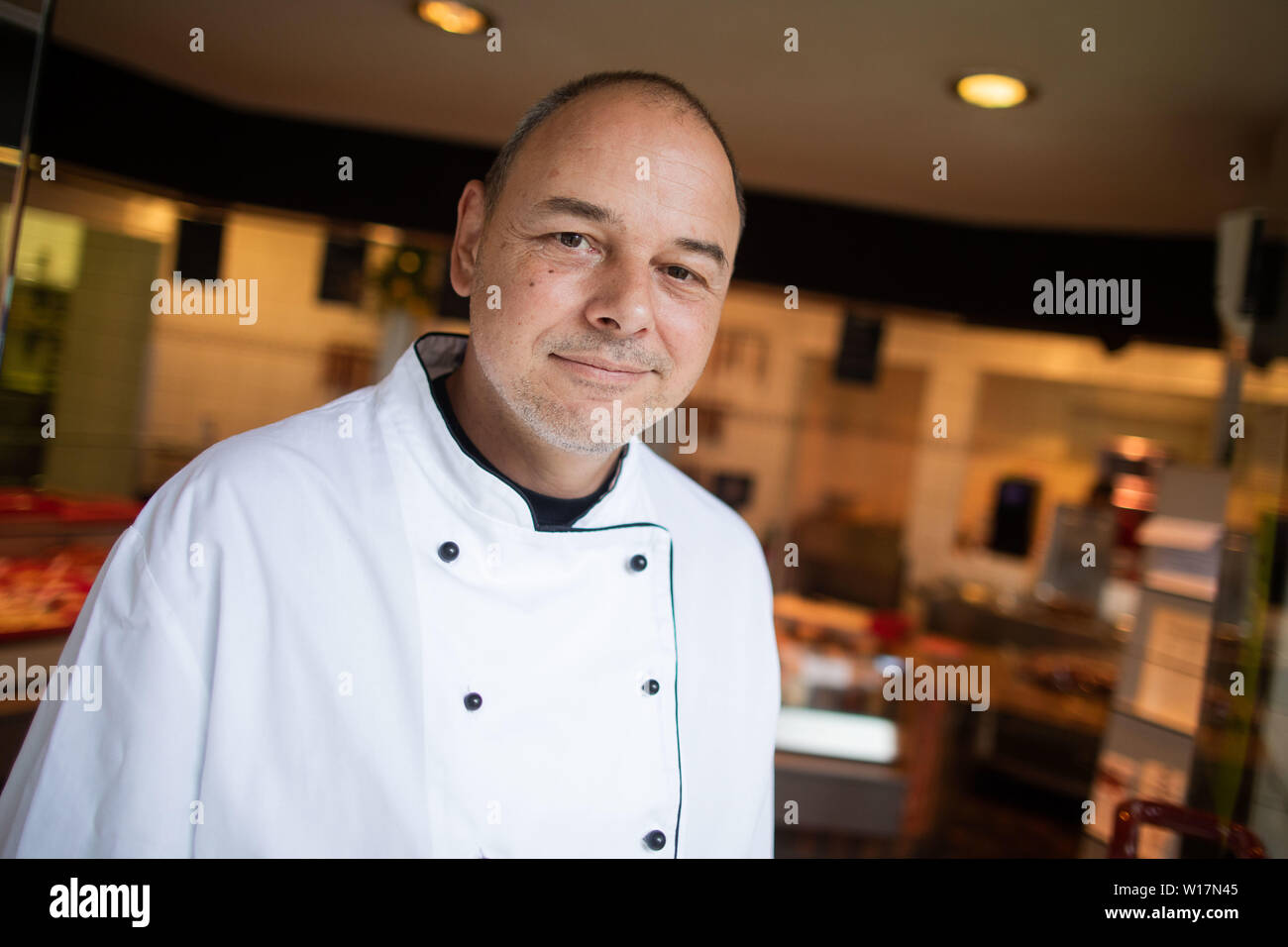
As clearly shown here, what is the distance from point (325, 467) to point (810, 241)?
3204 millimetres

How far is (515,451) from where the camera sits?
119 cm

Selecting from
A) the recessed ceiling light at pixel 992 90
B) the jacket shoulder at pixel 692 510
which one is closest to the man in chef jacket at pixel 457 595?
the jacket shoulder at pixel 692 510

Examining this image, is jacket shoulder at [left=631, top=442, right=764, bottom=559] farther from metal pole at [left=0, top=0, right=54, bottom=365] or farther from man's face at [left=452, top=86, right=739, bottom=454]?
metal pole at [left=0, top=0, right=54, bottom=365]

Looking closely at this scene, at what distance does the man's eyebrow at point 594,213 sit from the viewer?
107 centimetres

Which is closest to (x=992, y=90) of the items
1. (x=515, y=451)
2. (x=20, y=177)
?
(x=515, y=451)

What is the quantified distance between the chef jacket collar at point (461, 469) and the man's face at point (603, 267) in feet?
0.30

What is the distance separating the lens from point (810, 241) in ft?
12.8

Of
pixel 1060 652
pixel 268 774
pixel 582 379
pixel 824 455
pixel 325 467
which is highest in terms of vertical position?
pixel 824 455

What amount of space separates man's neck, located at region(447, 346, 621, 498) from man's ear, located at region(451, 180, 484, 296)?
11 cm

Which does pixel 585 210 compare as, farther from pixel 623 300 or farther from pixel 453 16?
pixel 453 16

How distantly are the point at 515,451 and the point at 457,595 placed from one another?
0.71 feet

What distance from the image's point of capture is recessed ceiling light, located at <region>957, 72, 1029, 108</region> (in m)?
2.44
